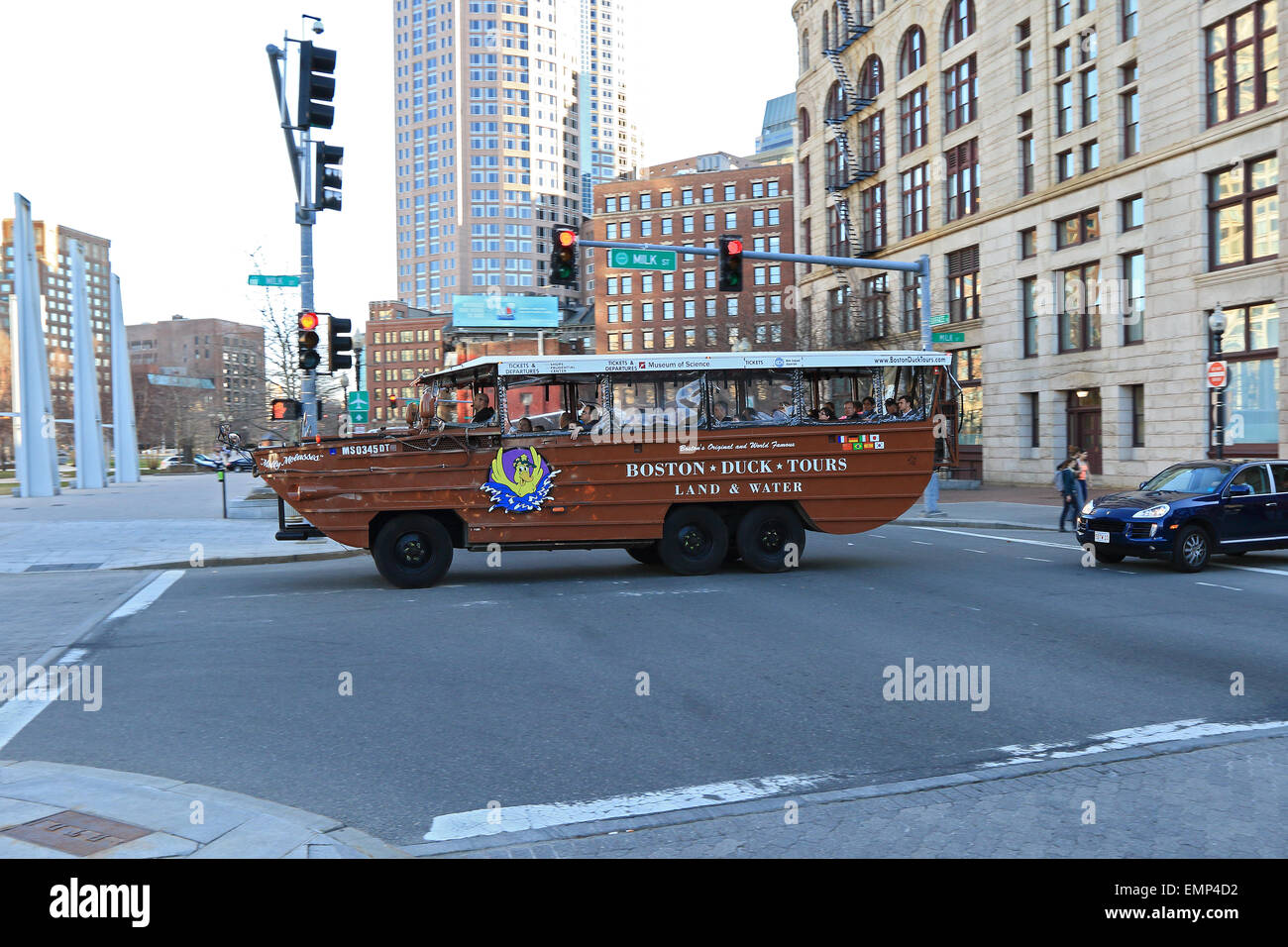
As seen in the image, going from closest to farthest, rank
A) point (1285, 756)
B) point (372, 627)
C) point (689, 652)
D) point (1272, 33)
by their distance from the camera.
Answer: point (1285, 756) < point (689, 652) < point (372, 627) < point (1272, 33)

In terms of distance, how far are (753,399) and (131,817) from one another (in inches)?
429

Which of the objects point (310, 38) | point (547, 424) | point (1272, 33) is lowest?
point (547, 424)

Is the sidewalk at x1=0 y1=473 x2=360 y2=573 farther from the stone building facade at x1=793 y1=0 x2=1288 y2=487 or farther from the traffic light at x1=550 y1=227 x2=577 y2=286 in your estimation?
the stone building facade at x1=793 y1=0 x2=1288 y2=487

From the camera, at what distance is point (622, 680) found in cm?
821

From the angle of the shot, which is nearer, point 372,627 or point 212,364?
A: point 372,627

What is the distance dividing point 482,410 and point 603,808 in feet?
31.2

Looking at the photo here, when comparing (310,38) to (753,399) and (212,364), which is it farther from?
(212,364)

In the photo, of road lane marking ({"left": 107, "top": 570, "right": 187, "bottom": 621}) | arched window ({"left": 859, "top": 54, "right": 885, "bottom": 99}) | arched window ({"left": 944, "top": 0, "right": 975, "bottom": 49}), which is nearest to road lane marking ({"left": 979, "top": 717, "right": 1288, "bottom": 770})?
road lane marking ({"left": 107, "top": 570, "right": 187, "bottom": 621})

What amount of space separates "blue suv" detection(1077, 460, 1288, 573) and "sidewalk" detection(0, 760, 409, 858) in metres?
13.2

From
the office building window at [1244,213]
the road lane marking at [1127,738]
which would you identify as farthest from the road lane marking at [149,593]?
the office building window at [1244,213]

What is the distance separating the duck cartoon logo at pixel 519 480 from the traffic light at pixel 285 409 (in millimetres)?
4632

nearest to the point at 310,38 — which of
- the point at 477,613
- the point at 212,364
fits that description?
the point at 477,613

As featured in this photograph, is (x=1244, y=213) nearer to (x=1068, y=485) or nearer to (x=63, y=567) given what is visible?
(x=1068, y=485)

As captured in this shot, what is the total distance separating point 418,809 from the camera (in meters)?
5.25
